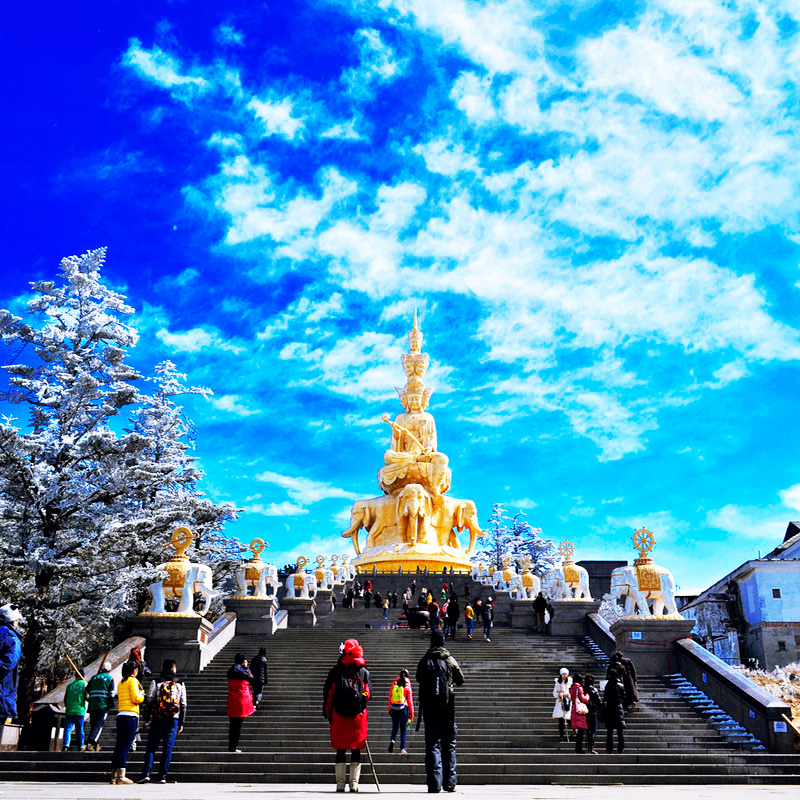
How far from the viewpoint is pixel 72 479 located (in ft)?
61.5

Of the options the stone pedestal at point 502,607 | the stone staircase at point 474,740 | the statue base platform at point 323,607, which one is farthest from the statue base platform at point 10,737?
the stone pedestal at point 502,607

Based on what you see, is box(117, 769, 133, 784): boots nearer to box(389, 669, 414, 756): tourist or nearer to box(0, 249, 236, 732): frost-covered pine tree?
box(389, 669, 414, 756): tourist

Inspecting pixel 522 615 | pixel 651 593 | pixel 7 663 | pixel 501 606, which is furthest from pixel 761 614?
pixel 7 663

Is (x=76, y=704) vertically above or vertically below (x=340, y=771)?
above

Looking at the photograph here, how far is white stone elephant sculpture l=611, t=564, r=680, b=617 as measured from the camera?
1872cm

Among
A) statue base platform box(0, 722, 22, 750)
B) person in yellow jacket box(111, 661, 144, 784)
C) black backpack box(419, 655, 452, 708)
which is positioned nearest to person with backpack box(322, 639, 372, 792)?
black backpack box(419, 655, 452, 708)

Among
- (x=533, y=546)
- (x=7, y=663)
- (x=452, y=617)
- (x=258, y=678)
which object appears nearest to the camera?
(x=7, y=663)

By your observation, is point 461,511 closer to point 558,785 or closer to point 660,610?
point 660,610

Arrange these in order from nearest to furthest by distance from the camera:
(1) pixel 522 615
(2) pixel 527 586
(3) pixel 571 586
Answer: (3) pixel 571 586 < (1) pixel 522 615 < (2) pixel 527 586

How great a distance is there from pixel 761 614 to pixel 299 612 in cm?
1992

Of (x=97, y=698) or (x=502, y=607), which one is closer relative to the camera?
(x=97, y=698)

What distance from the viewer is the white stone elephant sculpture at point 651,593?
18719 millimetres

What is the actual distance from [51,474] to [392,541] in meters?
21.2

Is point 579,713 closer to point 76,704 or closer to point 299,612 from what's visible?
point 76,704
